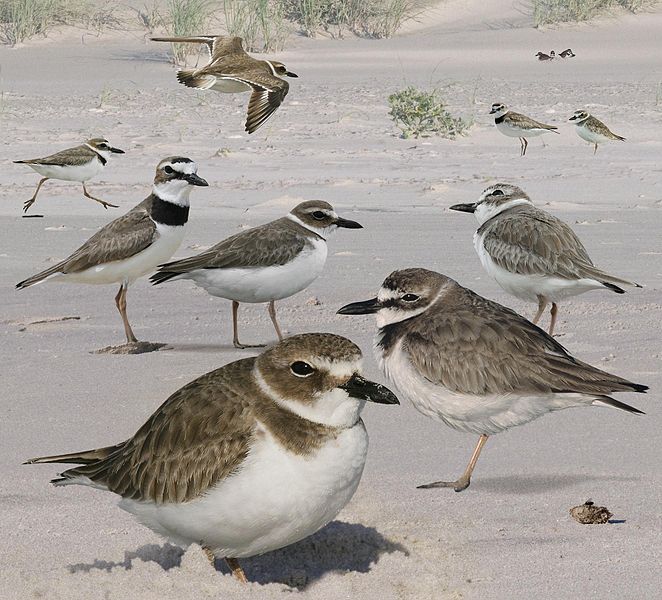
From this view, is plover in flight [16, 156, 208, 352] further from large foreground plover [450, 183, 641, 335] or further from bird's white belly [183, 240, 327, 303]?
large foreground plover [450, 183, 641, 335]

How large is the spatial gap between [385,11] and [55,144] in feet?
53.1

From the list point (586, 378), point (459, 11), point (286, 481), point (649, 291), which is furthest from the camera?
point (459, 11)

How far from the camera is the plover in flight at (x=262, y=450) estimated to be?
11.2ft

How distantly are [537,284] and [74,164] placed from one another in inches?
256

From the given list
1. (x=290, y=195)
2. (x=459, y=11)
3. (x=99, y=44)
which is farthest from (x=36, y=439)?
(x=459, y=11)

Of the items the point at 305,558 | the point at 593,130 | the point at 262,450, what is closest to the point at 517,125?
the point at 593,130

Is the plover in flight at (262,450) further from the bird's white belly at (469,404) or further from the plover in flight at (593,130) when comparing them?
the plover in flight at (593,130)

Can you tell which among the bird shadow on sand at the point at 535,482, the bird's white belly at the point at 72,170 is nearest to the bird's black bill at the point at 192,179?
the bird shadow on sand at the point at 535,482

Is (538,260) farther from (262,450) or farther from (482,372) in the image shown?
(262,450)

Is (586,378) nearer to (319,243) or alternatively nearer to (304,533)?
(304,533)

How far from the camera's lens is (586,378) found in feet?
15.4

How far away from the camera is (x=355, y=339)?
23.7 feet

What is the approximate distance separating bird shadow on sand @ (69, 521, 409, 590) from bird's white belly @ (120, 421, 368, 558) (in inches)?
16.4

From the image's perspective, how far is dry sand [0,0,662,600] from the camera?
403cm
